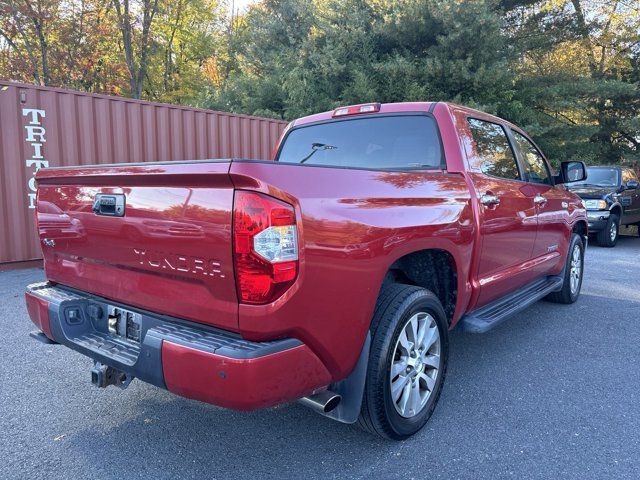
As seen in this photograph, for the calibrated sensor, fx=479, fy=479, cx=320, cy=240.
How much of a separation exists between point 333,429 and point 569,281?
3665 millimetres

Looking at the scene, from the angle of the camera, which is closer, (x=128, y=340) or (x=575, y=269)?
(x=128, y=340)

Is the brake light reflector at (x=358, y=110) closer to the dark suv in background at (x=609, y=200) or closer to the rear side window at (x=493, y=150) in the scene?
the rear side window at (x=493, y=150)

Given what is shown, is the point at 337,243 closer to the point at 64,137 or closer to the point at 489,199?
the point at 489,199

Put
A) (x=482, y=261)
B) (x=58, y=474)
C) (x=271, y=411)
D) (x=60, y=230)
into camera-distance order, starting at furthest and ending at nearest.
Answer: (x=482, y=261) < (x=271, y=411) < (x=60, y=230) < (x=58, y=474)

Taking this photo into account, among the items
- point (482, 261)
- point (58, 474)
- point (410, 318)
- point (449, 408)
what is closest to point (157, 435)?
point (58, 474)

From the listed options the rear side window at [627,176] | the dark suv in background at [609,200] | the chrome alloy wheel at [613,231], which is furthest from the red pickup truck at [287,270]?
the rear side window at [627,176]

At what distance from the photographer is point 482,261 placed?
10.4ft

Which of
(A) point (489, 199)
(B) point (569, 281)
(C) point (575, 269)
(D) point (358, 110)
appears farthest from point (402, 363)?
(C) point (575, 269)

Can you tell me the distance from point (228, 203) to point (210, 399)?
76 cm

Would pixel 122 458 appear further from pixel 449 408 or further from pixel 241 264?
pixel 449 408

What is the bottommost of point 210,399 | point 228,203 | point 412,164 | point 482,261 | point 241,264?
point 210,399

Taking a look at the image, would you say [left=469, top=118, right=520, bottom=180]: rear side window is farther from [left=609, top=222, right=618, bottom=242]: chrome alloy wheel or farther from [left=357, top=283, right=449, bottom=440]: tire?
[left=609, top=222, right=618, bottom=242]: chrome alloy wheel

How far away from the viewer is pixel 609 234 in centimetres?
1020

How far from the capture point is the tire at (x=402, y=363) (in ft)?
7.52
